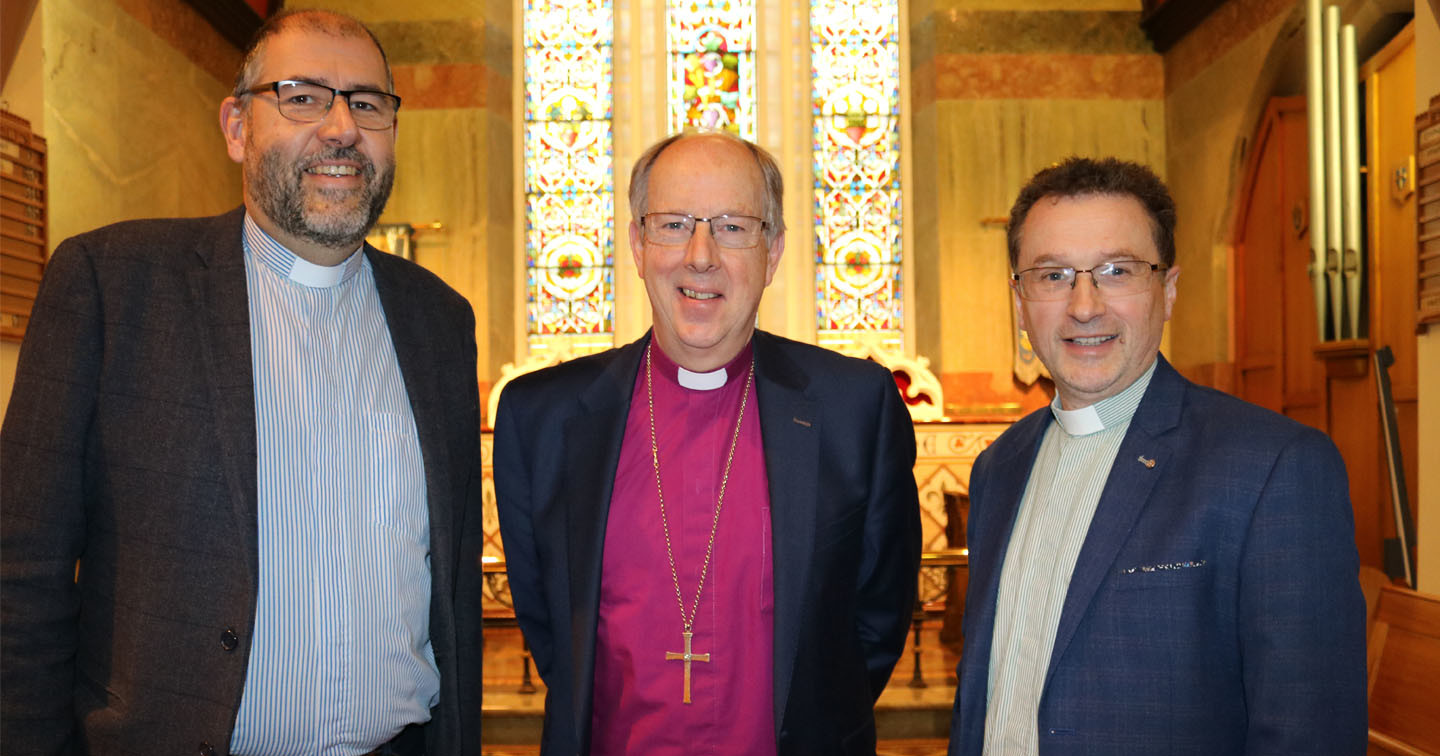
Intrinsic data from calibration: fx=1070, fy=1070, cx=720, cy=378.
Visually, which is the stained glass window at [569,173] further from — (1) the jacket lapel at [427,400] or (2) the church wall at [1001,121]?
(1) the jacket lapel at [427,400]

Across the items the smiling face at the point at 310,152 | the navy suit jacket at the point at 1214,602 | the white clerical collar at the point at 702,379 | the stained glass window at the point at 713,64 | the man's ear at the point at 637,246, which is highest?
Answer: the stained glass window at the point at 713,64

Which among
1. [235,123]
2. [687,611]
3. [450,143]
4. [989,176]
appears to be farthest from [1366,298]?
[450,143]

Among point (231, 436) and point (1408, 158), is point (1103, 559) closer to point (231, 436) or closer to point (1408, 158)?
point (231, 436)

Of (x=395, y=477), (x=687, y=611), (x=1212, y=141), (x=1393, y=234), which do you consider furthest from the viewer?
(x=1212, y=141)

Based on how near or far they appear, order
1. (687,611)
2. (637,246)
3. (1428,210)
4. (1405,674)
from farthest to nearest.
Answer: (1428,210) < (1405,674) < (637,246) < (687,611)

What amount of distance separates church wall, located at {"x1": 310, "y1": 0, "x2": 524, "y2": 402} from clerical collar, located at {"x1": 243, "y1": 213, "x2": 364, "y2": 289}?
6880mm

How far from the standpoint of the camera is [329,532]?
1.84 meters

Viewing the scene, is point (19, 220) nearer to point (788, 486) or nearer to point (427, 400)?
point (427, 400)

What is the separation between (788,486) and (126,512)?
1.15 m

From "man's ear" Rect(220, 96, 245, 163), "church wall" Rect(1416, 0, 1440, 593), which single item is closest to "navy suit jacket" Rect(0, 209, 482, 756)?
"man's ear" Rect(220, 96, 245, 163)

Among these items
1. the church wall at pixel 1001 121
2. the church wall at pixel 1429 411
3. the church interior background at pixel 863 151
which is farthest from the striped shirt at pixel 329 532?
the church wall at pixel 1001 121

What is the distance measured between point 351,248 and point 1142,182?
142 cm

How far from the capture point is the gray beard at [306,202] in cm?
193

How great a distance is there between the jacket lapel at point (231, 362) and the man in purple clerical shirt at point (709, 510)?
0.61m
